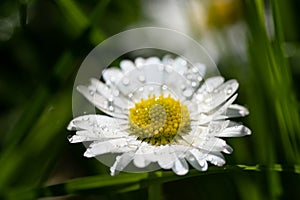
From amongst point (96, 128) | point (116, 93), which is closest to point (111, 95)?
point (116, 93)

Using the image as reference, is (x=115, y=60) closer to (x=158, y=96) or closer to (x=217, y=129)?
(x=158, y=96)

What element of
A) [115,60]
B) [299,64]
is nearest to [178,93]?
[115,60]

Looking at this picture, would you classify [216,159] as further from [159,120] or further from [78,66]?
[78,66]

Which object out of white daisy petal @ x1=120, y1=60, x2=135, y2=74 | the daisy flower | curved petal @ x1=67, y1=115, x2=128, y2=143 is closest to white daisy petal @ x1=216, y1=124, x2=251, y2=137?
the daisy flower

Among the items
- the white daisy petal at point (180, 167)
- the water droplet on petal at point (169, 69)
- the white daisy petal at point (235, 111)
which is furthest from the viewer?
the water droplet on petal at point (169, 69)

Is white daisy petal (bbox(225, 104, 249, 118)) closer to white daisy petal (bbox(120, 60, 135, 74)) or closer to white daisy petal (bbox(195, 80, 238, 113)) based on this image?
white daisy petal (bbox(195, 80, 238, 113))

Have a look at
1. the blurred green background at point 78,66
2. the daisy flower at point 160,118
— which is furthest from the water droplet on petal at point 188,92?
the blurred green background at point 78,66

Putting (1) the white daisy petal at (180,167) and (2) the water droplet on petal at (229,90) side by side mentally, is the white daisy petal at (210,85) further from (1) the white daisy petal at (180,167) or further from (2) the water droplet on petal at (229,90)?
(1) the white daisy petal at (180,167)
